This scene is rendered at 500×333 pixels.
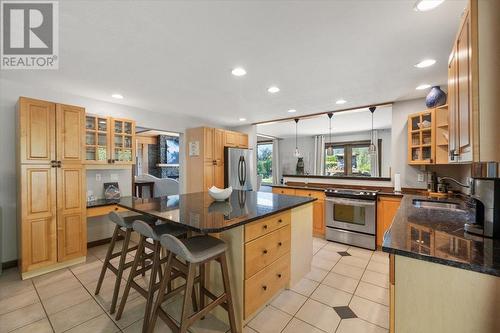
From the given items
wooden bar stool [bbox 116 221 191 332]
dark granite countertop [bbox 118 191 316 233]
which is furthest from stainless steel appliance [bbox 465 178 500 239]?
wooden bar stool [bbox 116 221 191 332]

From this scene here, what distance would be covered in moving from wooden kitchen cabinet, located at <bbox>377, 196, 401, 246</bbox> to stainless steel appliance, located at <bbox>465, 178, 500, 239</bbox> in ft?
6.72

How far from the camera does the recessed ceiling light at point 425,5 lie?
52.1 inches

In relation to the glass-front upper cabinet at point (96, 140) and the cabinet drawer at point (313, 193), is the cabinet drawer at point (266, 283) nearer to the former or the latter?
the cabinet drawer at point (313, 193)

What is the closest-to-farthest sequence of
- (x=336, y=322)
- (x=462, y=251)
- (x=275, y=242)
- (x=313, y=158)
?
1. (x=462, y=251)
2. (x=336, y=322)
3. (x=275, y=242)
4. (x=313, y=158)

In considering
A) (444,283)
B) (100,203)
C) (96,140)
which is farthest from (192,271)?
(96,140)

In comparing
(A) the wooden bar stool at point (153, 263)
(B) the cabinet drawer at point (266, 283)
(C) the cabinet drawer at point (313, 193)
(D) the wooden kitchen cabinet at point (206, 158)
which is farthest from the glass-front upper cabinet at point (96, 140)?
(C) the cabinet drawer at point (313, 193)

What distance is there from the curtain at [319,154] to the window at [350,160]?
0.56 feet

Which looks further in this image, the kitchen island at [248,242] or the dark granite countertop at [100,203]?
the dark granite countertop at [100,203]

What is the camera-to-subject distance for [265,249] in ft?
6.15

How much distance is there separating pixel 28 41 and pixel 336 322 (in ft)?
11.9

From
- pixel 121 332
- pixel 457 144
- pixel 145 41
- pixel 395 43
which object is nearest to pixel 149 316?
pixel 121 332

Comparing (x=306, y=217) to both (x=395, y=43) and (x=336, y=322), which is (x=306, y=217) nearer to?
(x=336, y=322)

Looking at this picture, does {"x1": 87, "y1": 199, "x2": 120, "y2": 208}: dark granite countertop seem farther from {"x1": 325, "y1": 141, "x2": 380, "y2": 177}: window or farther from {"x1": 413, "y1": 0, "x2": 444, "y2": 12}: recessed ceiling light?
{"x1": 325, "y1": 141, "x2": 380, "y2": 177}: window

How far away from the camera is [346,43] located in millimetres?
1832
